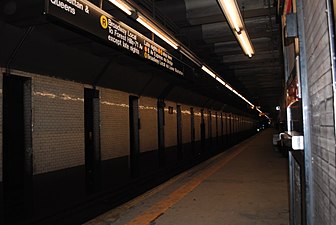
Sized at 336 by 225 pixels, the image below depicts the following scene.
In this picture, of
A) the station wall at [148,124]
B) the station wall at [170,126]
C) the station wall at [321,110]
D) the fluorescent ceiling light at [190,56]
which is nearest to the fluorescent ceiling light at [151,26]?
the fluorescent ceiling light at [190,56]

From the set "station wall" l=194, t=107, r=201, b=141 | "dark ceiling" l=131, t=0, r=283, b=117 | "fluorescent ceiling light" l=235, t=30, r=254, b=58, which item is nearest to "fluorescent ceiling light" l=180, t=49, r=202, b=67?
"dark ceiling" l=131, t=0, r=283, b=117

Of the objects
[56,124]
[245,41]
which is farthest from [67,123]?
[245,41]

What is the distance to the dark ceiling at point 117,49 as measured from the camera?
18.8ft

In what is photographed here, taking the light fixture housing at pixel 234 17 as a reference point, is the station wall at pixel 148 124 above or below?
below

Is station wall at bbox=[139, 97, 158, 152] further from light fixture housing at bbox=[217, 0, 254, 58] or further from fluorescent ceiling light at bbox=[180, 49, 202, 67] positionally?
light fixture housing at bbox=[217, 0, 254, 58]

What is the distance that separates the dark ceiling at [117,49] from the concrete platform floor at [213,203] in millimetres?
2913

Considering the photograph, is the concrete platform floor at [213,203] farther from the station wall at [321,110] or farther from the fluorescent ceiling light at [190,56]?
the fluorescent ceiling light at [190,56]

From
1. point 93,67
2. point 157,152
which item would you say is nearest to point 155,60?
point 93,67

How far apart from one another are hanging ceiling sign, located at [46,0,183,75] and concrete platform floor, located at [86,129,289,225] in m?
2.92

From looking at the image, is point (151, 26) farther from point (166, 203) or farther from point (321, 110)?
point (321, 110)

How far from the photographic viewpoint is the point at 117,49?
5996mm

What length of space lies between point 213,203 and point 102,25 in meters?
3.56

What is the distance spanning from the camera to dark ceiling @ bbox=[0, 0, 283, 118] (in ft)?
18.8

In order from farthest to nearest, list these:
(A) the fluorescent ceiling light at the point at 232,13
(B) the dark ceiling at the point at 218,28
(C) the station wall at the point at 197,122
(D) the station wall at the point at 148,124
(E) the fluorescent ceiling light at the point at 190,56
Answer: (C) the station wall at the point at 197,122 → (D) the station wall at the point at 148,124 → (E) the fluorescent ceiling light at the point at 190,56 → (B) the dark ceiling at the point at 218,28 → (A) the fluorescent ceiling light at the point at 232,13
